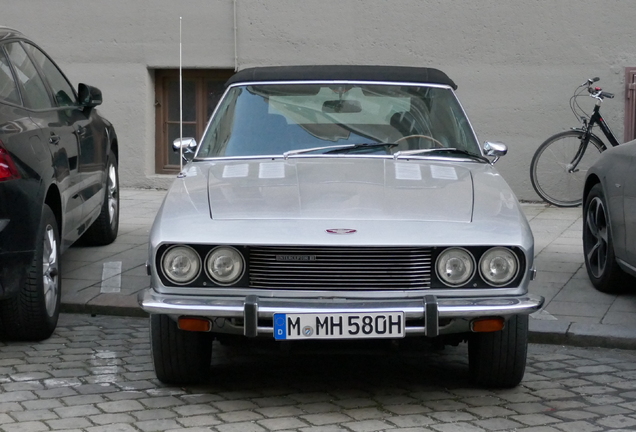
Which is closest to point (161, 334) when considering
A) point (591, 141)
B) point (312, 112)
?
point (312, 112)

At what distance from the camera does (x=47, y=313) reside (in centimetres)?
596

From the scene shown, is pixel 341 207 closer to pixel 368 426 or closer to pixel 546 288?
pixel 368 426

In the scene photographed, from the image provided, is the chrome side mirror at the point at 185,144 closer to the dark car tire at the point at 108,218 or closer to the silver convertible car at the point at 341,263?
the silver convertible car at the point at 341,263

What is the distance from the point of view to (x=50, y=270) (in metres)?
6.11

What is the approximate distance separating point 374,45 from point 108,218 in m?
4.49

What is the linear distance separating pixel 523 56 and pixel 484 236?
758cm

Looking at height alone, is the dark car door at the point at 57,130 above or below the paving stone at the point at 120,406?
above

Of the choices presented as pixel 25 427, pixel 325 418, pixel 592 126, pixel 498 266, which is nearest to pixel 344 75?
pixel 498 266

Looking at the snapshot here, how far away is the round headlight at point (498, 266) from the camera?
450 centimetres

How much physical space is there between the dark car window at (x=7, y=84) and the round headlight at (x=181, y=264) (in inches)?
82.7

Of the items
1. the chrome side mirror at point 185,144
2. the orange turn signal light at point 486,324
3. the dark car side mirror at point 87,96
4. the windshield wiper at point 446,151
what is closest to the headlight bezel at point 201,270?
the orange turn signal light at point 486,324

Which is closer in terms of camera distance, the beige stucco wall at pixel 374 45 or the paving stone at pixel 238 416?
the paving stone at pixel 238 416

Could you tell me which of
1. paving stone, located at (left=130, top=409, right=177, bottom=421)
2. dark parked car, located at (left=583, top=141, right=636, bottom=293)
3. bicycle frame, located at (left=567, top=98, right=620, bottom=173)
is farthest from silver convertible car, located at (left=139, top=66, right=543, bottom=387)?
bicycle frame, located at (left=567, top=98, right=620, bottom=173)

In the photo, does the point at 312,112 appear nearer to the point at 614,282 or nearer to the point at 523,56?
the point at 614,282
